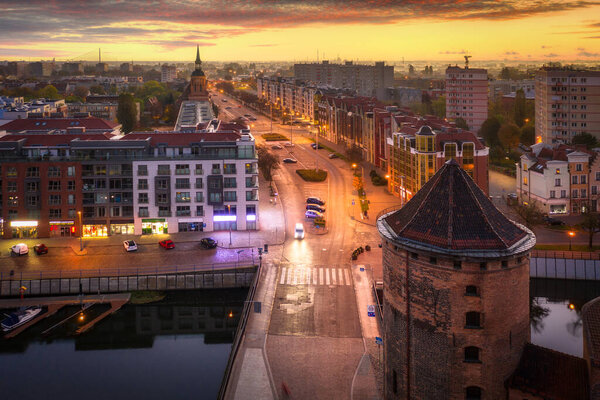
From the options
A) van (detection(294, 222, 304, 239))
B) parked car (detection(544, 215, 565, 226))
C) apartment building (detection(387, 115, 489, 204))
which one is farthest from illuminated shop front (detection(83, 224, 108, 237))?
parked car (detection(544, 215, 565, 226))

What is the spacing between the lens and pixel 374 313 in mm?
35219

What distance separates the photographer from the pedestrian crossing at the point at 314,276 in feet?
134

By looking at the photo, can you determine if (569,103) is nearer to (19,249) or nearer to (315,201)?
(315,201)

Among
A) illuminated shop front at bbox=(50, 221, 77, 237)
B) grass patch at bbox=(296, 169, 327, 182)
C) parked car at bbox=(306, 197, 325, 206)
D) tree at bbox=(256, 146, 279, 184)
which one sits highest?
tree at bbox=(256, 146, 279, 184)

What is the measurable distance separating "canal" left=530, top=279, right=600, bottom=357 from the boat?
1264 inches

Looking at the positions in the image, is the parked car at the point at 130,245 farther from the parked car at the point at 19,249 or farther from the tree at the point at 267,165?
the tree at the point at 267,165

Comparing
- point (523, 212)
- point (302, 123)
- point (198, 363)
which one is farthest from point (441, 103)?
point (198, 363)

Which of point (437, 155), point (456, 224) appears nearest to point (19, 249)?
point (456, 224)

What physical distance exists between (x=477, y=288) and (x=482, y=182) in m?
39.8

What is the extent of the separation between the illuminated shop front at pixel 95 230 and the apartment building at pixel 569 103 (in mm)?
64507

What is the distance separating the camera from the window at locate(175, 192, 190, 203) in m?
52.6

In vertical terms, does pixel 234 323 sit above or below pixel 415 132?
below

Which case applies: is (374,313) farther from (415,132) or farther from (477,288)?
(415,132)

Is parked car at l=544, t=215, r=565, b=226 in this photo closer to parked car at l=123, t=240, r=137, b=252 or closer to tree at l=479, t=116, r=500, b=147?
parked car at l=123, t=240, r=137, b=252
